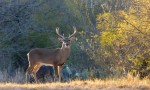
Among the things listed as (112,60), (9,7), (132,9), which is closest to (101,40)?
(112,60)

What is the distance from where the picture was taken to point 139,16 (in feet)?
57.5

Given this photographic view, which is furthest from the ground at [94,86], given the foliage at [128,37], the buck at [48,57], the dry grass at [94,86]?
the buck at [48,57]

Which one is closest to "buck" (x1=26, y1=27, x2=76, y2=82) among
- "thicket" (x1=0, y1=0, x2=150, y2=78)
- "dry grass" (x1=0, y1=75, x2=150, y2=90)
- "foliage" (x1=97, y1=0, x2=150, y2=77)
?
"thicket" (x1=0, y1=0, x2=150, y2=78)

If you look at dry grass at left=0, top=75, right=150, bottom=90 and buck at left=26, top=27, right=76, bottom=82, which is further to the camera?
buck at left=26, top=27, right=76, bottom=82

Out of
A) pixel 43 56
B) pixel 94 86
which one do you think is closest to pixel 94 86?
pixel 94 86

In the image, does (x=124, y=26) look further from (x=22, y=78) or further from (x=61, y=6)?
(x=61, y=6)

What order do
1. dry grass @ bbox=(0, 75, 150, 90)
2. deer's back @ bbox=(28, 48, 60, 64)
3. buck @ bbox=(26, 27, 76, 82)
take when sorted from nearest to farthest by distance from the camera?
dry grass @ bbox=(0, 75, 150, 90) < buck @ bbox=(26, 27, 76, 82) < deer's back @ bbox=(28, 48, 60, 64)

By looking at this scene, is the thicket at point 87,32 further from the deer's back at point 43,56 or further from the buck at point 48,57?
the deer's back at point 43,56

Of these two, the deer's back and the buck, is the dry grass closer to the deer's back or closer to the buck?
the buck

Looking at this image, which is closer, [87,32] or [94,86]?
[94,86]

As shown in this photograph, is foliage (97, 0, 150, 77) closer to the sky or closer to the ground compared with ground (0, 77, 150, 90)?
closer to the sky

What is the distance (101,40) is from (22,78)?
15.7 feet

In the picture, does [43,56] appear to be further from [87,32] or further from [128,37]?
[128,37]

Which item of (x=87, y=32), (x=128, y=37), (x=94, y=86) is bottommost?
(x=94, y=86)
